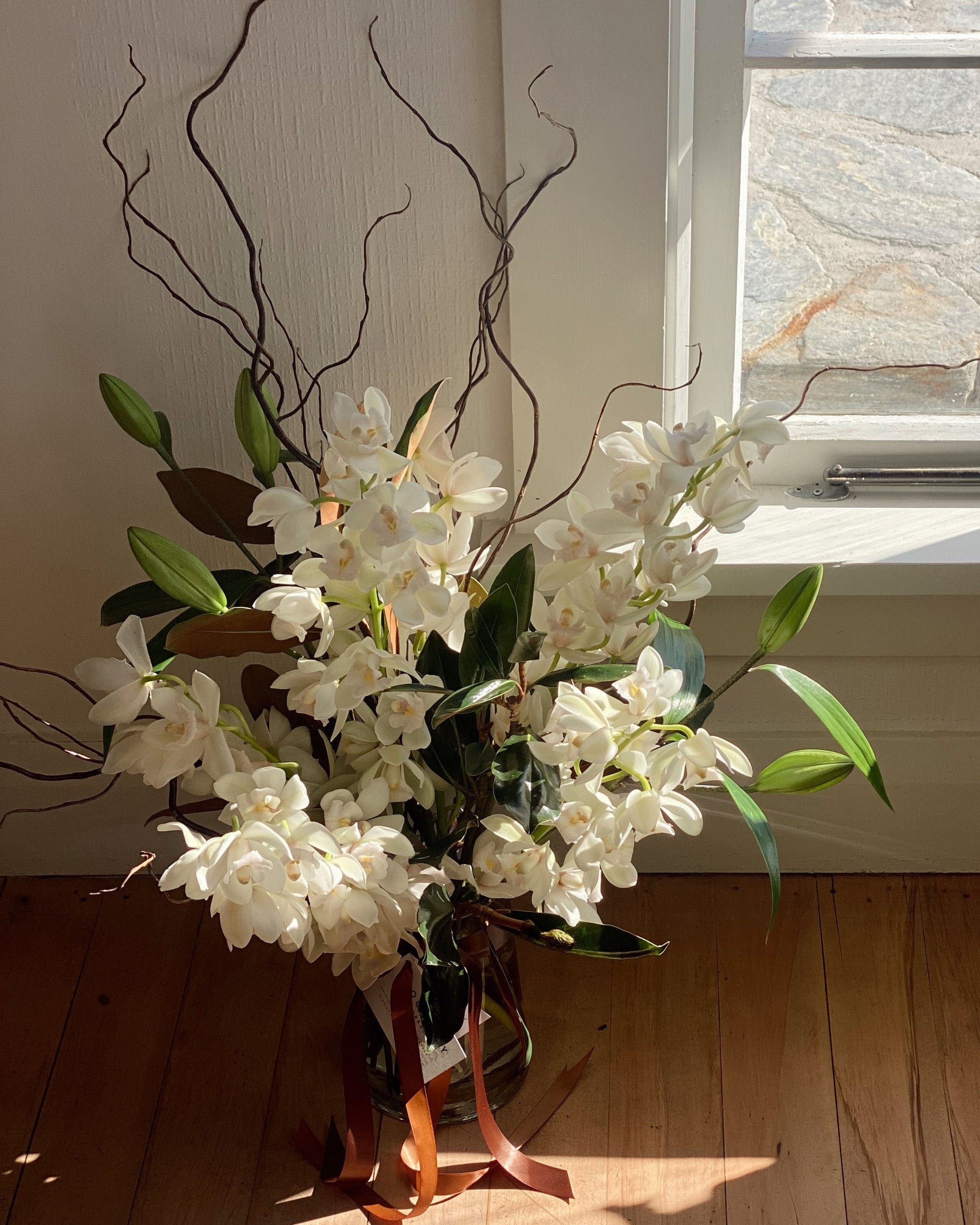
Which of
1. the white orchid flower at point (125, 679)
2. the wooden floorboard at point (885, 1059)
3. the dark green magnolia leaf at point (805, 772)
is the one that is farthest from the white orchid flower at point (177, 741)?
the wooden floorboard at point (885, 1059)

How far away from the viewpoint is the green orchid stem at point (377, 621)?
81 centimetres

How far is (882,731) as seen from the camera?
134 centimetres

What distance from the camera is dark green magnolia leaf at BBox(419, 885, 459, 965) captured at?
902mm

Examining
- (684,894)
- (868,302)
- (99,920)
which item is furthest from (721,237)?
(99,920)

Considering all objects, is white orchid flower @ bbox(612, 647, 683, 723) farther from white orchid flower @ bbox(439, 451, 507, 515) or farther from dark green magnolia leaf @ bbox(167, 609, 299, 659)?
dark green magnolia leaf @ bbox(167, 609, 299, 659)

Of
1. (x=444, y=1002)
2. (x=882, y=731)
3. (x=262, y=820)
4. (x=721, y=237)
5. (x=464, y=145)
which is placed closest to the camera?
(x=262, y=820)

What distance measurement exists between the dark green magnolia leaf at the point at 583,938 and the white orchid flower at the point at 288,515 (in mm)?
399

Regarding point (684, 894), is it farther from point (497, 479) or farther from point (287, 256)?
point (287, 256)

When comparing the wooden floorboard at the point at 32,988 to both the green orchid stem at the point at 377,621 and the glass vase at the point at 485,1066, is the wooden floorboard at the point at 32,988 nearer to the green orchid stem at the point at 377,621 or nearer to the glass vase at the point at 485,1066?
the glass vase at the point at 485,1066

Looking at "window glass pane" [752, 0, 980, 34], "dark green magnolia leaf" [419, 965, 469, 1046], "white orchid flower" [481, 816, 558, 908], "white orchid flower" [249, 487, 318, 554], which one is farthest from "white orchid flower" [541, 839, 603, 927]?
"window glass pane" [752, 0, 980, 34]

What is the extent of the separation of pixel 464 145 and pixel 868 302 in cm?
46

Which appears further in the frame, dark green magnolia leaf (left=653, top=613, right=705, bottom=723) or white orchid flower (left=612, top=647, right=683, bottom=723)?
dark green magnolia leaf (left=653, top=613, right=705, bottom=723)

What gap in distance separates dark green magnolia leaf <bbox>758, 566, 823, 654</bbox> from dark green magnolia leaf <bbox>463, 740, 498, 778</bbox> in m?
0.23

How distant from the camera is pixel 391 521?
0.73 metres
